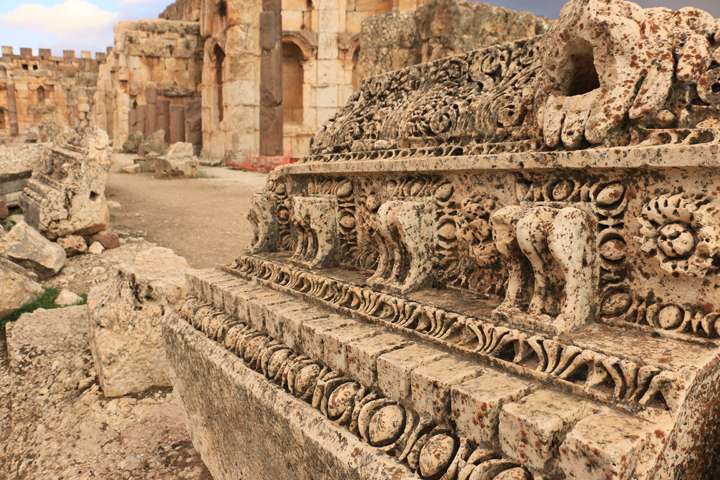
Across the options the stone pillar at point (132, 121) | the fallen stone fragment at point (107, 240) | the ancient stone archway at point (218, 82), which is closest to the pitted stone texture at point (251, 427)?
the fallen stone fragment at point (107, 240)

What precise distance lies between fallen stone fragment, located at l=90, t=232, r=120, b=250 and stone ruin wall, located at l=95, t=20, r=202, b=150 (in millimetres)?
11247

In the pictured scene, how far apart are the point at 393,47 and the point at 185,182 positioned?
18.7 feet

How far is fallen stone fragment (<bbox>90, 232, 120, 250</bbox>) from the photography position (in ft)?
21.3

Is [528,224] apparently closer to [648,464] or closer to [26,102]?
[648,464]

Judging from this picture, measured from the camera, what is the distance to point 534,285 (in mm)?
1697

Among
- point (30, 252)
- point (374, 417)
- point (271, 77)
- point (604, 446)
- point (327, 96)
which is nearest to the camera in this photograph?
point (604, 446)

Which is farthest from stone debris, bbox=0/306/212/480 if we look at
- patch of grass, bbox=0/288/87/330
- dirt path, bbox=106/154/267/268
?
dirt path, bbox=106/154/267/268

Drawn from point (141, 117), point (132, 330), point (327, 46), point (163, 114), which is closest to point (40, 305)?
A: point (132, 330)

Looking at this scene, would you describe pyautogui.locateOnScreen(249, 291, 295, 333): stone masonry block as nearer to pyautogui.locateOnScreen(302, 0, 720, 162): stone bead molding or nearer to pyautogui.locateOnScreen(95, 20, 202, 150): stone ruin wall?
pyautogui.locateOnScreen(302, 0, 720, 162): stone bead molding

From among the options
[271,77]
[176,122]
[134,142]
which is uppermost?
[271,77]

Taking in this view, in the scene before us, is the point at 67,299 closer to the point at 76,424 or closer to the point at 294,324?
the point at 76,424

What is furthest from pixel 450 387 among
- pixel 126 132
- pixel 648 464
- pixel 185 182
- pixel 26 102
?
pixel 26 102

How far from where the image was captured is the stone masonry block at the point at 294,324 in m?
2.07

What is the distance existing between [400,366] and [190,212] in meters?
7.47
